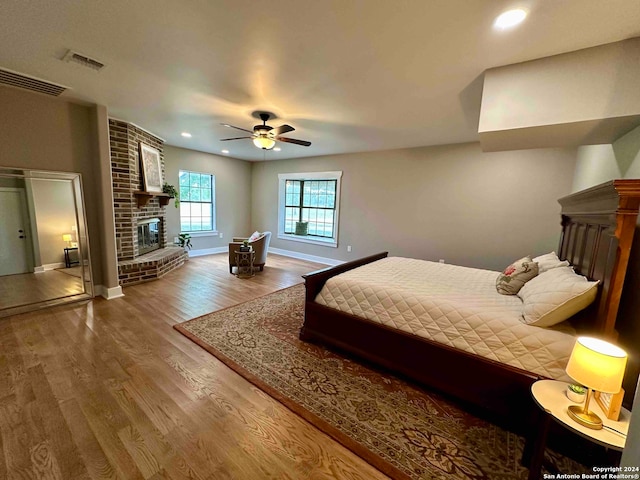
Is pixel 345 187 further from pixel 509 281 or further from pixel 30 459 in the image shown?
pixel 30 459

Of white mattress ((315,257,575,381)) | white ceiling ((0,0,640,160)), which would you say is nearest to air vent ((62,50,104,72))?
white ceiling ((0,0,640,160))

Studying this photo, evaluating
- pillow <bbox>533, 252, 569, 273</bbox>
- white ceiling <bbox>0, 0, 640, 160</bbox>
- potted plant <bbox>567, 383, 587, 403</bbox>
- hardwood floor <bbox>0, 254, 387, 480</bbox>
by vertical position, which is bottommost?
hardwood floor <bbox>0, 254, 387, 480</bbox>

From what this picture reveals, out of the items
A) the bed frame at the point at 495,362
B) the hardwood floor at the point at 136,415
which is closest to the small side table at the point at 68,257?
the hardwood floor at the point at 136,415

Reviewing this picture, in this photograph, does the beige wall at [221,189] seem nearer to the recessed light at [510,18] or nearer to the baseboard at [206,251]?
the baseboard at [206,251]

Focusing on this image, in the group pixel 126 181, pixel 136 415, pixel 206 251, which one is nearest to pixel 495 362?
pixel 136 415

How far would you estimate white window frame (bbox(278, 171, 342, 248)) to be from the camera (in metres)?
6.01

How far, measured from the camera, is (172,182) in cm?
588

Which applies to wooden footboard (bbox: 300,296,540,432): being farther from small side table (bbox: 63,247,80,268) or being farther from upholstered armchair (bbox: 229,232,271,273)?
small side table (bbox: 63,247,80,268)

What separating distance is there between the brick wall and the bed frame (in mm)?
3628

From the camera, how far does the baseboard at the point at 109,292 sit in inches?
143

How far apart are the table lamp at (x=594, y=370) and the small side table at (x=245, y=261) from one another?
4.59 m

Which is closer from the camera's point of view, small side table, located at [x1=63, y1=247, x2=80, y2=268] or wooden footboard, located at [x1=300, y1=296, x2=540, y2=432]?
wooden footboard, located at [x1=300, y1=296, x2=540, y2=432]

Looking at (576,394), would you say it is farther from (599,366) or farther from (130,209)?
(130,209)

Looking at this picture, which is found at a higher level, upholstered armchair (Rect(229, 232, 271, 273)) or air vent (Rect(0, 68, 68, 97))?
air vent (Rect(0, 68, 68, 97))
